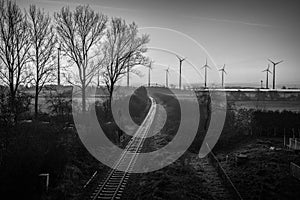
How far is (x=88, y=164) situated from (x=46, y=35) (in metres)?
10.9

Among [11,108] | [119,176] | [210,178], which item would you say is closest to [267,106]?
[210,178]

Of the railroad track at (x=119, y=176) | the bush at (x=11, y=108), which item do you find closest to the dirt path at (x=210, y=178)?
the railroad track at (x=119, y=176)

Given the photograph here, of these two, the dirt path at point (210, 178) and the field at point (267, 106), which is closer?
the dirt path at point (210, 178)

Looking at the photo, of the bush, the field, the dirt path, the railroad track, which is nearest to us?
the railroad track

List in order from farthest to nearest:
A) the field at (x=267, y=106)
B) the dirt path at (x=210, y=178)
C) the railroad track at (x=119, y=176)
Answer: the field at (x=267, y=106) < the dirt path at (x=210, y=178) < the railroad track at (x=119, y=176)

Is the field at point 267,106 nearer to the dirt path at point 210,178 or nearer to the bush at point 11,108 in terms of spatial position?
the dirt path at point 210,178

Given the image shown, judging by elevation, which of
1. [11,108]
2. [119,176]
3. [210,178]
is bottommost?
[210,178]

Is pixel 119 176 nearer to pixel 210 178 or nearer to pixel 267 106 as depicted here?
pixel 210 178

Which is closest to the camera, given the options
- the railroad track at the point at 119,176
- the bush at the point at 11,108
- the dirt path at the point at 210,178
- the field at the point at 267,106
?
the railroad track at the point at 119,176

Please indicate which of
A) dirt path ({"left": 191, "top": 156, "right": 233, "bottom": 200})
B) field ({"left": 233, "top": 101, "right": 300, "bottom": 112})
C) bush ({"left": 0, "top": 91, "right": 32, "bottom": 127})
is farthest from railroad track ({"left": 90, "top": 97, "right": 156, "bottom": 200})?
field ({"left": 233, "top": 101, "right": 300, "bottom": 112})

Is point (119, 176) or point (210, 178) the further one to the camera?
point (210, 178)

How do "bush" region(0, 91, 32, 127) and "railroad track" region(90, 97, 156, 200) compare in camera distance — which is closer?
"railroad track" region(90, 97, 156, 200)

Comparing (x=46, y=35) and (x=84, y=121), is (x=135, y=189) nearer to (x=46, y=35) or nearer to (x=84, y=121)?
(x=84, y=121)

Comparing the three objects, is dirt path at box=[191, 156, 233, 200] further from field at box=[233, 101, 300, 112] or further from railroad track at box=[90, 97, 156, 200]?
field at box=[233, 101, 300, 112]
